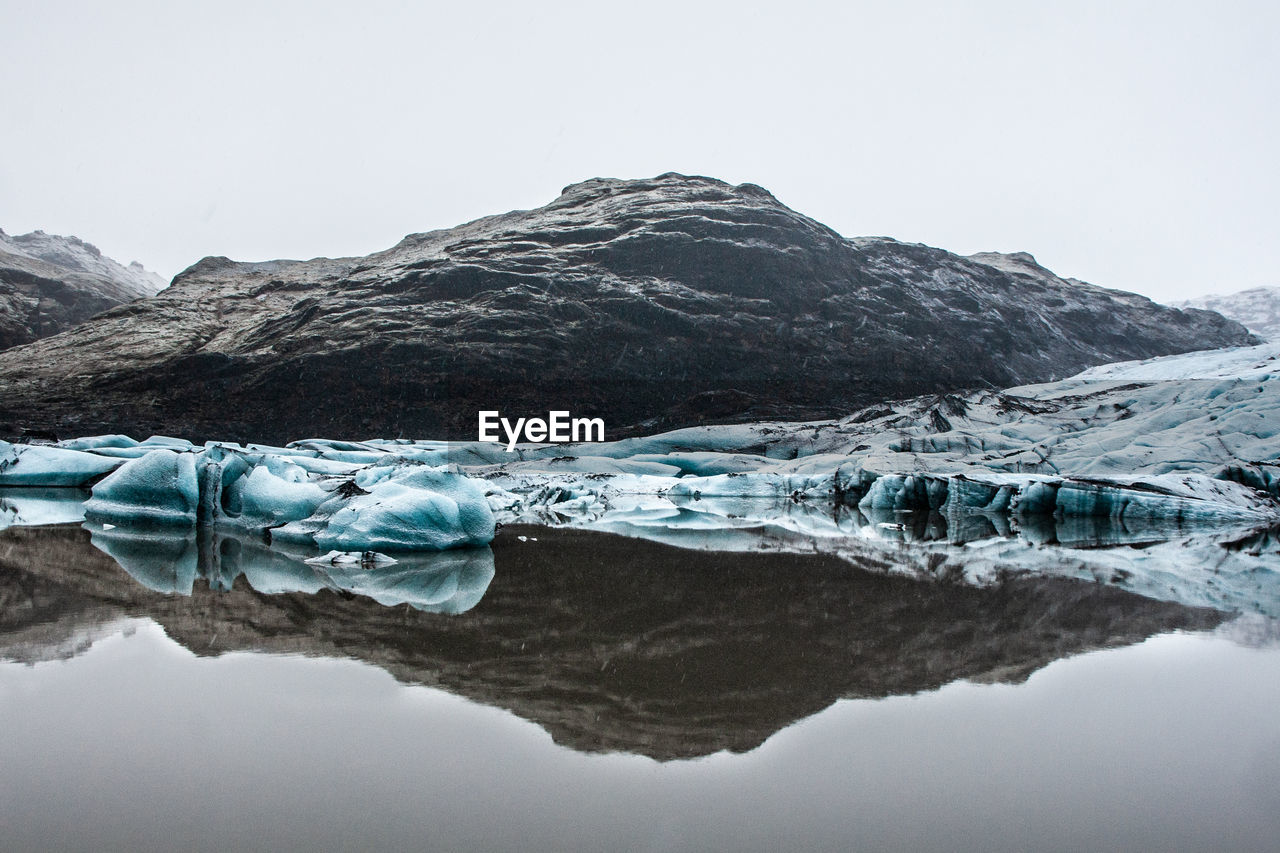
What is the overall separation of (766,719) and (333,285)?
34770 mm

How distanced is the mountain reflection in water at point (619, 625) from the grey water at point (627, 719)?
0.02m

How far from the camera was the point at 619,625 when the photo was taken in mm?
4133

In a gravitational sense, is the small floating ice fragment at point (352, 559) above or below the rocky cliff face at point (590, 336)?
below

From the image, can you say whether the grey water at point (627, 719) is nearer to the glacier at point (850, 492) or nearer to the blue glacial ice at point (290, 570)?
the blue glacial ice at point (290, 570)

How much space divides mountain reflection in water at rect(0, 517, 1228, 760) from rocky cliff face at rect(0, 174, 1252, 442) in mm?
21302

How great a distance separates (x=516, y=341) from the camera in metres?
28.2

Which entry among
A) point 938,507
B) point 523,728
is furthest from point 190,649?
point 938,507

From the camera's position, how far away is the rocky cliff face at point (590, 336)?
88.4ft

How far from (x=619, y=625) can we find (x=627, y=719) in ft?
4.78

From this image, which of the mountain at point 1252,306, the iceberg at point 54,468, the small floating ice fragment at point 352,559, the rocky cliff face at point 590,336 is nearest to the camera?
the small floating ice fragment at point 352,559

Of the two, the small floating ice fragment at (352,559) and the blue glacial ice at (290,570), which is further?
the small floating ice fragment at (352,559)

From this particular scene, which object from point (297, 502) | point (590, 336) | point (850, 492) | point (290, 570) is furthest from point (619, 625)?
point (590, 336)

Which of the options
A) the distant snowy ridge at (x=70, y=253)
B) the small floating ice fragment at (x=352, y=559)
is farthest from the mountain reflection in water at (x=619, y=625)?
the distant snowy ridge at (x=70, y=253)

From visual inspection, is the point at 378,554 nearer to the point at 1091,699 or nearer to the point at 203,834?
the point at 203,834
